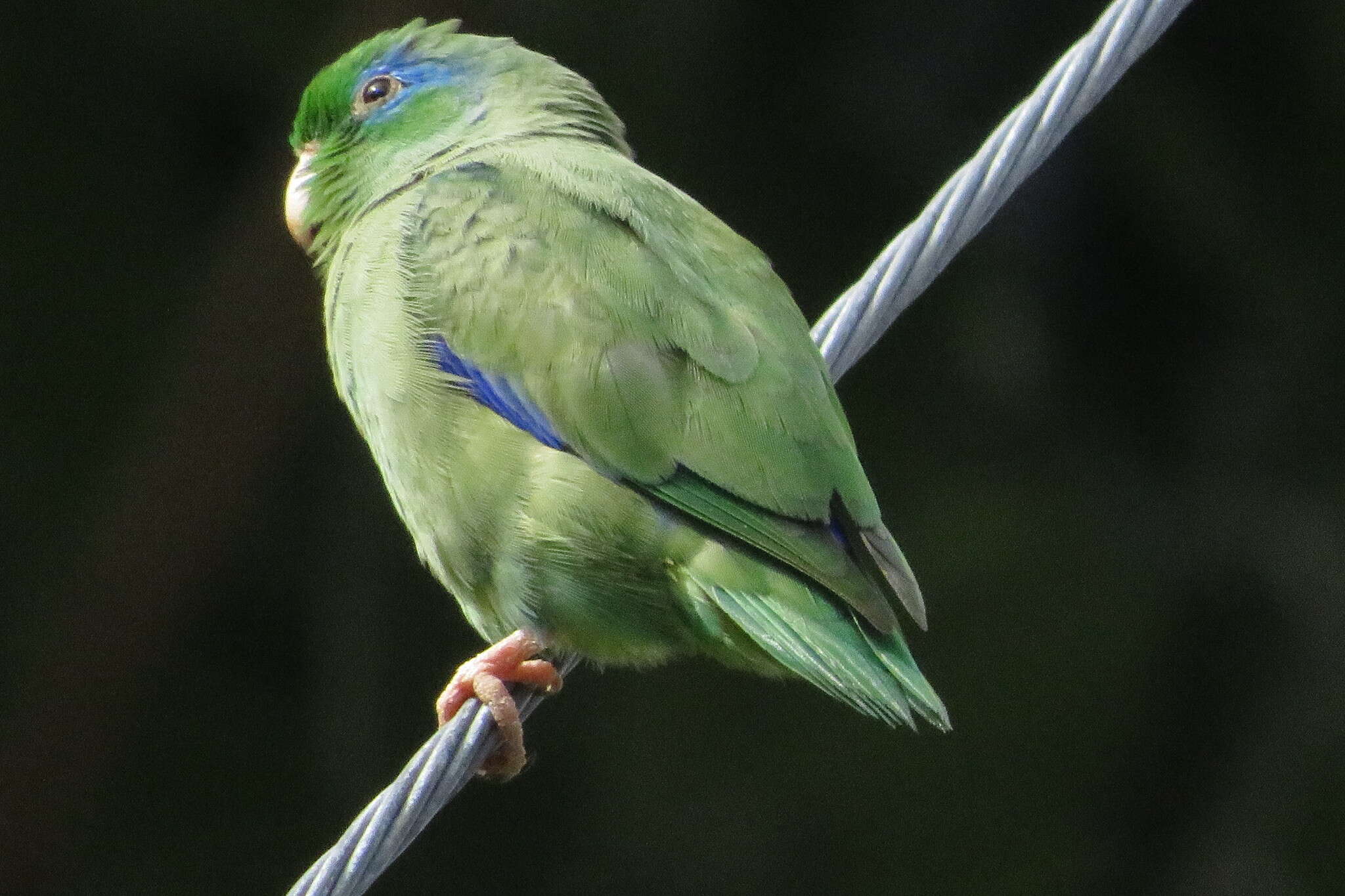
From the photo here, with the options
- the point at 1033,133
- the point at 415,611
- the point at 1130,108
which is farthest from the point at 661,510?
the point at 1130,108

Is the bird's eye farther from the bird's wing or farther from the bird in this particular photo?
the bird's wing

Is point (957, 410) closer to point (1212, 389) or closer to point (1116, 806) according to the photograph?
point (1212, 389)

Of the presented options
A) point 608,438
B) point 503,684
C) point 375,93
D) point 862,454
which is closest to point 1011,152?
point 608,438

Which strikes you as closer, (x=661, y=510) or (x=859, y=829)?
(x=661, y=510)

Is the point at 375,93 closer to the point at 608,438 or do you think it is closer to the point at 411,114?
the point at 411,114

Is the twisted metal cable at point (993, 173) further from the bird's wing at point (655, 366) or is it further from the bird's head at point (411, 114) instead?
the bird's head at point (411, 114)

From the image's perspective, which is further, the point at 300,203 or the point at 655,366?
the point at 300,203
